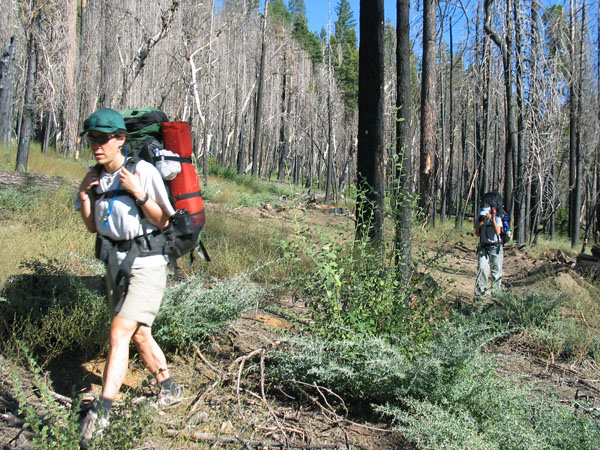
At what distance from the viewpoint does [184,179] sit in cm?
282

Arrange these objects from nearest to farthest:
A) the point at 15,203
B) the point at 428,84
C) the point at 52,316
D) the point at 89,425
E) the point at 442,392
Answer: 1. the point at 89,425
2. the point at 442,392
3. the point at 52,316
4. the point at 15,203
5. the point at 428,84

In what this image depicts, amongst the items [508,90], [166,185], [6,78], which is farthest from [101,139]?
[6,78]

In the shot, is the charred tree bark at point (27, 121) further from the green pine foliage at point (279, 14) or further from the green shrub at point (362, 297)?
the green pine foliage at point (279, 14)

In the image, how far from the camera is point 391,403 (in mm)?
3160

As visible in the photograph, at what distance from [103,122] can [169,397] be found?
1.61 metres

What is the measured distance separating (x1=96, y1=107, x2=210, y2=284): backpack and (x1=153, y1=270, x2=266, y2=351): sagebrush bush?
939mm

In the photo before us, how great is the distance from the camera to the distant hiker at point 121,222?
8.56 ft

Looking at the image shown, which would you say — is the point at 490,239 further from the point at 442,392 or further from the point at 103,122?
the point at 103,122

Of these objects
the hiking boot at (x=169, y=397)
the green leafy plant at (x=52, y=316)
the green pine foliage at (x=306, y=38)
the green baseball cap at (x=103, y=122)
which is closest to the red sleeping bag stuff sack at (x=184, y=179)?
the green baseball cap at (x=103, y=122)

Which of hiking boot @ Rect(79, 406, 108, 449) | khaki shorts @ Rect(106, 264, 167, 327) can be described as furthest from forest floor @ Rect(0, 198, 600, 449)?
khaki shorts @ Rect(106, 264, 167, 327)

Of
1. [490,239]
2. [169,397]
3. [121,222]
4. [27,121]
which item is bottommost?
[169,397]

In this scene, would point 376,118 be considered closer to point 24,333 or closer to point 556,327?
point 556,327

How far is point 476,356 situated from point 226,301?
6.10 feet

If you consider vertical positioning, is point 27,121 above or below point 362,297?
above
